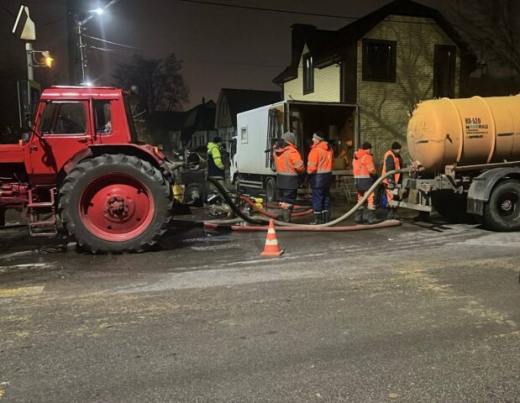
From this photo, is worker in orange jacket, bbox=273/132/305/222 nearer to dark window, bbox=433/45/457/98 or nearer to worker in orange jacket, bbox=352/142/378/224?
worker in orange jacket, bbox=352/142/378/224

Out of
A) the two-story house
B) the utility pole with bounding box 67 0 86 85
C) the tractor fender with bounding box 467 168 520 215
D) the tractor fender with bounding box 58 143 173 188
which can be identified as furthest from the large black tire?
the two-story house

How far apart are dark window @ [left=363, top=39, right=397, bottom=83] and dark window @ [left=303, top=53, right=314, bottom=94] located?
385cm

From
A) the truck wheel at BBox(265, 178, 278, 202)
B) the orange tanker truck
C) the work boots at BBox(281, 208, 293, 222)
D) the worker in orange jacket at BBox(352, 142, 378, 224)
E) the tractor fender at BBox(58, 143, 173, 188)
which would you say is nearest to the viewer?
the tractor fender at BBox(58, 143, 173, 188)

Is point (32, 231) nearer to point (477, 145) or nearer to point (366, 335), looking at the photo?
point (366, 335)

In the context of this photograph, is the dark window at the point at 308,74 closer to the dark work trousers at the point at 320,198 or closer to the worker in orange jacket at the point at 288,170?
the worker in orange jacket at the point at 288,170

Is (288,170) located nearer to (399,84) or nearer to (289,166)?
(289,166)

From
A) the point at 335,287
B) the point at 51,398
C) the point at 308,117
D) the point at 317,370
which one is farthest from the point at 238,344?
the point at 308,117

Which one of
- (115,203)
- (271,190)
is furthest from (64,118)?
(271,190)

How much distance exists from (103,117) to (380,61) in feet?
58.6

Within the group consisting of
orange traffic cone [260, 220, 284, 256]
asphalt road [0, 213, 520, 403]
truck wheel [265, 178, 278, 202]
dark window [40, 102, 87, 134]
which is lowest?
asphalt road [0, 213, 520, 403]

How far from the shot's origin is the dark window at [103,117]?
7766 millimetres

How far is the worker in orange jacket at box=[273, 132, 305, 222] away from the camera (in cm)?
993

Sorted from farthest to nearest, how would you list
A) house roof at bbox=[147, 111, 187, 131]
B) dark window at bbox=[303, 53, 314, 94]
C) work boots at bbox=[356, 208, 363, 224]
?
house roof at bbox=[147, 111, 187, 131] < dark window at bbox=[303, 53, 314, 94] < work boots at bbox=[356, 208, 363, 224]

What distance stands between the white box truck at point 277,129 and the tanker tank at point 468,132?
512cm
